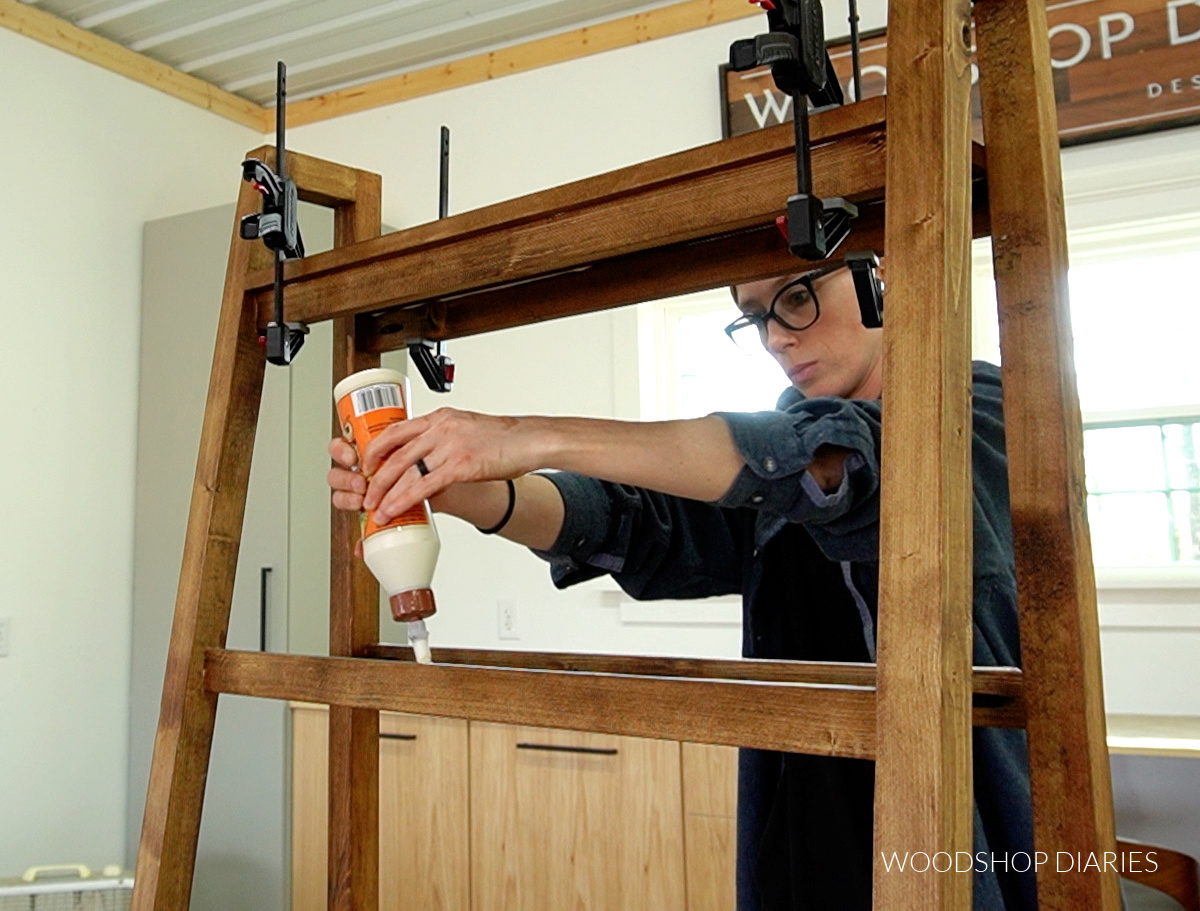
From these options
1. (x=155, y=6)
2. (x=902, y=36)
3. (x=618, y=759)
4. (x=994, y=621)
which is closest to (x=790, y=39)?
(x=902, y=36)

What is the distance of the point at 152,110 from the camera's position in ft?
10.9

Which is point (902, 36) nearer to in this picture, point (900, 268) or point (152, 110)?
point (900, 268)

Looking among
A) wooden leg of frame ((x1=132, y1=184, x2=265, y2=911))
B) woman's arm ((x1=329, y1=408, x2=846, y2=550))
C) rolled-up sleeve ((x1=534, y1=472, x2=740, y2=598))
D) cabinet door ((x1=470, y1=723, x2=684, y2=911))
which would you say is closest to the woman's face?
rolled-up sleeve ((x1=534, y1=472, x2=740, y2=598))

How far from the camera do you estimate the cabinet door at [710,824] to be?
2.27 meters

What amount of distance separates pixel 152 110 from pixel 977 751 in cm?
322

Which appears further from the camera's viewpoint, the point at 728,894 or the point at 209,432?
the point at 728,894

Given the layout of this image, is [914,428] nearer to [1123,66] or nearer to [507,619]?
[1123,66]

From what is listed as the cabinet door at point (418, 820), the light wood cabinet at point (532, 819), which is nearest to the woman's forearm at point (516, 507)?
the light wood cabinet at point (532, 819)

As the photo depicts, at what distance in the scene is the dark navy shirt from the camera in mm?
792

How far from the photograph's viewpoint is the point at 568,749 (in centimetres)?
244

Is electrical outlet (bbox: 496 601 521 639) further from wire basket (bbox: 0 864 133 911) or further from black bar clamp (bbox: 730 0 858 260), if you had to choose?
black bar clamp (bbox: 730 0 858 260)

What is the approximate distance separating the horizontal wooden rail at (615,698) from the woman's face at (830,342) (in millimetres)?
524

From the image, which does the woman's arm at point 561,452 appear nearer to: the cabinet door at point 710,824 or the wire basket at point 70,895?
the cabinet door at point 710,824

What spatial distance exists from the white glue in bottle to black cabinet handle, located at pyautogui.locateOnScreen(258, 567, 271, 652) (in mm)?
2165
